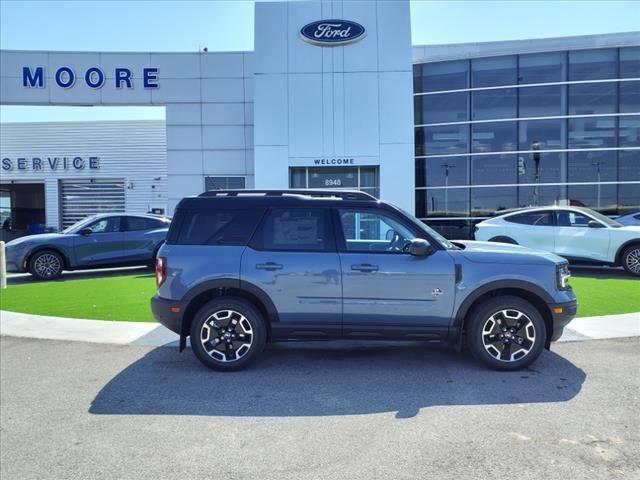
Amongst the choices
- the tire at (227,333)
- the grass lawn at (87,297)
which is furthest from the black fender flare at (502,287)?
the grass lawn at (87,297)

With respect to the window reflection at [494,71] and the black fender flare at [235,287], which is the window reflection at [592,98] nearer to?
the window reflection at [494,71]

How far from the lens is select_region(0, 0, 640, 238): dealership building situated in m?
17.3

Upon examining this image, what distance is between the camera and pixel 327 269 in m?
5.32

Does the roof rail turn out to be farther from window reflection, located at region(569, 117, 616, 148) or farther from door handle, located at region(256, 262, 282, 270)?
window reflection, located at region(569, 117, 616, 148)

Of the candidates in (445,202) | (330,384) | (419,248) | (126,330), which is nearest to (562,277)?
(419,248)

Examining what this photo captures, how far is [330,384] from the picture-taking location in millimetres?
5059

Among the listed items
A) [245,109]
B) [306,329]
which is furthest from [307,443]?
[245,109]

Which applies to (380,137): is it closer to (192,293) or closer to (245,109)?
(245,109)

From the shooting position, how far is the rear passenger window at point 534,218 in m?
12.2

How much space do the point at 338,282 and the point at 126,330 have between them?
3773 millimetres

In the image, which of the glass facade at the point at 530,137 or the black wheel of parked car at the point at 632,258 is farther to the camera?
the glass facade at the point at 530,137

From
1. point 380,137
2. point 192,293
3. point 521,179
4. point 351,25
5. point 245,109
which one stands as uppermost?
point 351,25

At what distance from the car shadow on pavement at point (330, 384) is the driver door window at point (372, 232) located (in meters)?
1.34

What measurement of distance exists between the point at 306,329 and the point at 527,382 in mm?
2261
